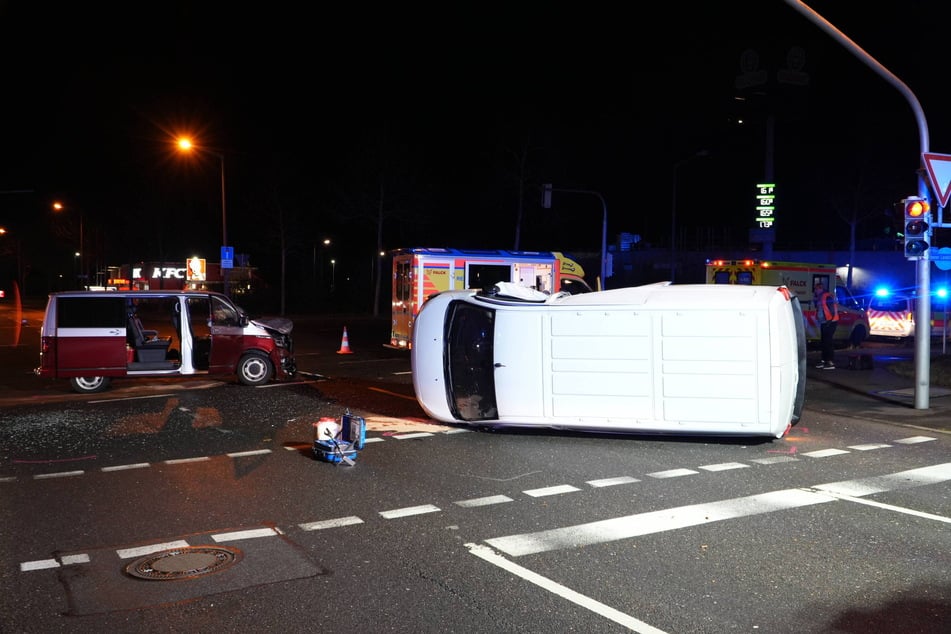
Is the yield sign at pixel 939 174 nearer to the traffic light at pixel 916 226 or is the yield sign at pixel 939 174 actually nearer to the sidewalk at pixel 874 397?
the traffic light at pixel 916 226

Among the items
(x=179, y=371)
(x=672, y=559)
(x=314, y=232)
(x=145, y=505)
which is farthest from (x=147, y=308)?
(x=672, y=559)

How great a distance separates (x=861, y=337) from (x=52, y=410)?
21103 mm

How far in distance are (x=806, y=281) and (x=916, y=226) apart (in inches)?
501

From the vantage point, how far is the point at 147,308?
4675 cm

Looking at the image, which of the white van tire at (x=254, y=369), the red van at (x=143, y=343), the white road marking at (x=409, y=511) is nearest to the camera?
the white road marking at (x=409, y=511)

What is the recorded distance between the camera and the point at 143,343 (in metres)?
14.6

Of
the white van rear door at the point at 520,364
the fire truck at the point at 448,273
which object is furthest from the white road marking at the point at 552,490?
the fire truck at the point at 448,273

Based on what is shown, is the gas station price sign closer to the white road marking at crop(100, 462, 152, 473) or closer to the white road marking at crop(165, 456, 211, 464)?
the white road marking at crop(165, 456, 211, 464)

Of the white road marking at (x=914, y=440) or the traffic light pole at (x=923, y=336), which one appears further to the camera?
the traffic light pole at (x=923, y=336)

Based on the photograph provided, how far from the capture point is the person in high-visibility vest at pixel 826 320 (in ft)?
58.0

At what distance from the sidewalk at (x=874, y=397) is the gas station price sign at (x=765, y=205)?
45.7ft

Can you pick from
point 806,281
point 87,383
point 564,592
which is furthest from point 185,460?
point 806,281

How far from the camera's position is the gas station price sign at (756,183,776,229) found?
30938 mm

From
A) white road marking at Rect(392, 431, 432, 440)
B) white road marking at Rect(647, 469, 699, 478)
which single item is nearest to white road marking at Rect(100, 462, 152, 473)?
white road marking at Rect(392, 431, 432, 440)
